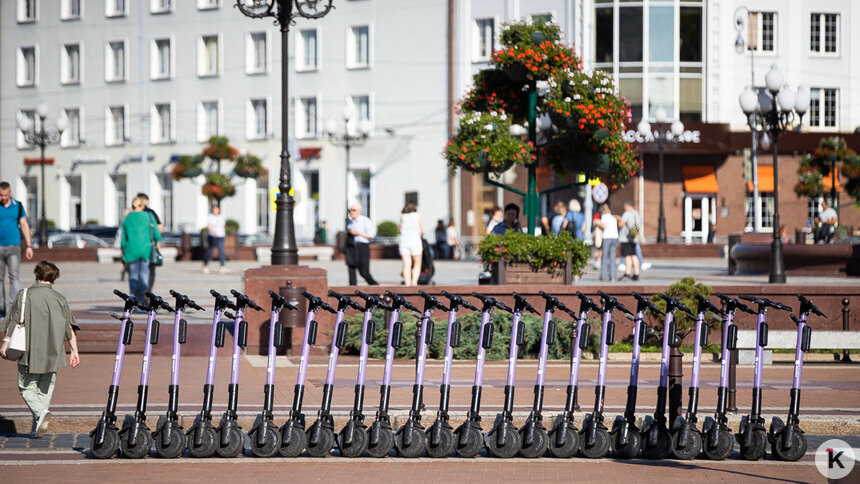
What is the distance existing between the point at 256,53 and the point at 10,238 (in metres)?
44.8

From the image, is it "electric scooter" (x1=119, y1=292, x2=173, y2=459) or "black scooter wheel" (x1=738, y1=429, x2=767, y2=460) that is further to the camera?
"black scooter wheel" (x1=738, y1=429, x2=767, y2=460)

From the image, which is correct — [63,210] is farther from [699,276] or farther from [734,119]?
[699,276]

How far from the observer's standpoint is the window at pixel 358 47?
195 ft

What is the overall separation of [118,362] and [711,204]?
4816 cm

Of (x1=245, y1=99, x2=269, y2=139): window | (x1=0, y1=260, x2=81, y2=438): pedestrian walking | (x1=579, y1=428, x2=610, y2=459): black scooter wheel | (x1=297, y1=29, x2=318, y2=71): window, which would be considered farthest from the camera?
(x1=245, y1=99, x2=269, y2=139): window

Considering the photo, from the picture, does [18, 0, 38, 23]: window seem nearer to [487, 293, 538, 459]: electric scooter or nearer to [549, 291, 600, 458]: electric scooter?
[487, 293, 538, 459]: electric scooter

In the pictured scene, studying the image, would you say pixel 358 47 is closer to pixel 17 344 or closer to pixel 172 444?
pixel 17 344

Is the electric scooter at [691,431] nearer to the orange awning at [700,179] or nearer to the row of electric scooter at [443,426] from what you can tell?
the row of electric scooter at [443,426]

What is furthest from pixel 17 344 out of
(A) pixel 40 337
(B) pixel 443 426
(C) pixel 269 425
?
(B) pixel 443 426

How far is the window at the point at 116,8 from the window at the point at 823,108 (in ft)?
105

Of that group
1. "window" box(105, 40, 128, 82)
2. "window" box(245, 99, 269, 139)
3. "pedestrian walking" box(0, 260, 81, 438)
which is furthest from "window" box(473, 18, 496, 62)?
"pedestrian walking" box(0, 260, 81, 438)

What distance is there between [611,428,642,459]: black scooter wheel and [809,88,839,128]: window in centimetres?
4889

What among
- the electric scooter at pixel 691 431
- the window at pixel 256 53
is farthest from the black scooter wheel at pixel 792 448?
the window at pixel 256 53

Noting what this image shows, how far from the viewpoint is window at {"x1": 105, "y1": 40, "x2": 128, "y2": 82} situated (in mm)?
64562
